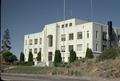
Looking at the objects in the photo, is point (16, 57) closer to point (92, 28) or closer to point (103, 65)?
point (92, 28)

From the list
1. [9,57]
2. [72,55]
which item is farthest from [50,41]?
[72,55]

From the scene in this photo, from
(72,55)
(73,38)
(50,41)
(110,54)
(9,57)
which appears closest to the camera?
(110,54)

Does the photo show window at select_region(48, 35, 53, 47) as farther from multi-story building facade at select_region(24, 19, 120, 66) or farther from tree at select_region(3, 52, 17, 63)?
tree at select_region(3, 52, 17, 63)

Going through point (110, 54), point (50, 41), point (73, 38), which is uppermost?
point (50, 41)

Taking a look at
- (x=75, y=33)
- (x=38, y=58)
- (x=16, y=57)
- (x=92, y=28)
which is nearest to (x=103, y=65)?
(x=92, y=28)

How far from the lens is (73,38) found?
8681 centimetres

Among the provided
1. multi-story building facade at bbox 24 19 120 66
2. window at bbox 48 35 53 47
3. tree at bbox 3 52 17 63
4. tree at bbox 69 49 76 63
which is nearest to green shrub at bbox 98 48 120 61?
multi-story building facade at bbox 24 19 120 66

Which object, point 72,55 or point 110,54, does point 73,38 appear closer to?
point 72,55

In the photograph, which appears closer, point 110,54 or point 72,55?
point 110,54

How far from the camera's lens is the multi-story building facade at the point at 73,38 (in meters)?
81.5

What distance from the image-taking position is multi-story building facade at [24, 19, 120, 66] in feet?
267

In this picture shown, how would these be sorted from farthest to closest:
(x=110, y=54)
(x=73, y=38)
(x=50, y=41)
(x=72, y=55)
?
(x=50, y=41)
(x=73, y=38)
(x=72, y=55)
(x=110, y=54)

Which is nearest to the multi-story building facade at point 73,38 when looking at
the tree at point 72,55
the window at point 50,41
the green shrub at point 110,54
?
the window at point 50,41

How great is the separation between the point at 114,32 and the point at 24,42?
115ft
